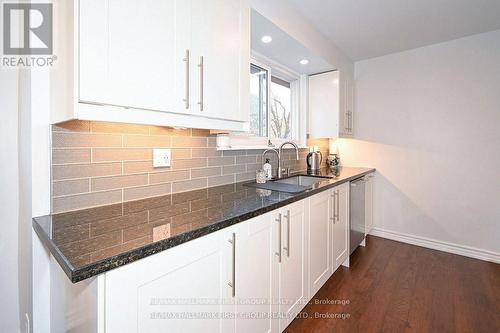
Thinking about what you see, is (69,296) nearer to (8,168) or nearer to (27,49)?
(8,168)

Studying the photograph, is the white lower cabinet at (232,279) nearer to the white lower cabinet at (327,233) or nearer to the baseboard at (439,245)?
the white lower cabinet at (327,233)

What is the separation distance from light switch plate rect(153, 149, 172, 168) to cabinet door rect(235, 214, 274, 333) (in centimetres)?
61

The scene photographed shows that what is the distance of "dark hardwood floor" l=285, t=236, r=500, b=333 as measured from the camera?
5.35ft

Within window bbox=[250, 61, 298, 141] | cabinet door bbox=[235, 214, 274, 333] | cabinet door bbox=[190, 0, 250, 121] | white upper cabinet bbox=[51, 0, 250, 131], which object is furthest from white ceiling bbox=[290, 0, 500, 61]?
cabinet door bbox=[235, 214, 274, 333]

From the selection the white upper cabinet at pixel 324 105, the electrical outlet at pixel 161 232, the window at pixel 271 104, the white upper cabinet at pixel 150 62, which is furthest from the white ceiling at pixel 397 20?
the electrical outlet at pixel 161 232

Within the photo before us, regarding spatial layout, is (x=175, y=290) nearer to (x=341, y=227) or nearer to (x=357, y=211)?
(x=341, y=227)

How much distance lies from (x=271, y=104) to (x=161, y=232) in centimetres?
195

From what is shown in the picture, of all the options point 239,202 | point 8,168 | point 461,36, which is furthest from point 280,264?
point 461,36

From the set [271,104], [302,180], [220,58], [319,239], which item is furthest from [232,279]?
[271,104]

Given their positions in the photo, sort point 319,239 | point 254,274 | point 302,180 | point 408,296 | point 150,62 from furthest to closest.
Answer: point 302,180, point 408,296, point 319,239, point 254,274, point 150,62

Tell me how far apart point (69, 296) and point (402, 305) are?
2115 millimetres

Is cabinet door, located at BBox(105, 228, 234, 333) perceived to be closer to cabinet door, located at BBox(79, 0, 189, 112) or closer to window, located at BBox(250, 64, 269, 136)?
cabinet door, located at BBox(79, 0, 189, 112)

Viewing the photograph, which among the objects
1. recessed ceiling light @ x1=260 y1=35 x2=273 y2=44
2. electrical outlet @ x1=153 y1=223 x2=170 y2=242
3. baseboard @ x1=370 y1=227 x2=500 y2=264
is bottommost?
baseboard @ x1=370 y1=227 x2=500 y2=264

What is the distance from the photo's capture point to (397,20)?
7.45 feet
